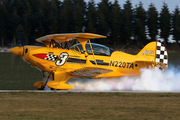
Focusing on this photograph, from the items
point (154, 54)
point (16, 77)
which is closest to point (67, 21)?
point (16, 77)

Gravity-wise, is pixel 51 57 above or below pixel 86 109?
above

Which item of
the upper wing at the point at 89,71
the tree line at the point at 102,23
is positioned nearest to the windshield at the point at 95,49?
the upper wing at the point at 89,71

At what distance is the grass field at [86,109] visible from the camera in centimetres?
534

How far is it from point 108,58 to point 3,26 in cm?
2389

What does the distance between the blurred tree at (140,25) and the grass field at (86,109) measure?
2321cm

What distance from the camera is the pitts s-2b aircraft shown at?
32.9ft

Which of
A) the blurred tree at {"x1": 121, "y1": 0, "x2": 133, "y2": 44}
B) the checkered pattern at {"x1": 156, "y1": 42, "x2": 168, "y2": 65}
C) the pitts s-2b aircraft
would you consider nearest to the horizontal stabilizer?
the pitts s-2b aircraft

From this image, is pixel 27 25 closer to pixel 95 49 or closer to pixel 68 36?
pixel 95 49

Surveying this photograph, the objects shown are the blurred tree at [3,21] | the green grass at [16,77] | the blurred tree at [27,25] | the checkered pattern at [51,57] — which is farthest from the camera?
the blurred tree at [3,21]

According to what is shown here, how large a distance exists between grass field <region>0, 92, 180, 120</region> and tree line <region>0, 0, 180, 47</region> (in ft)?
73.1

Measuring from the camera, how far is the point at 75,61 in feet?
34.0

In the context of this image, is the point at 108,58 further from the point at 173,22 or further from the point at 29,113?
the point at 173,22

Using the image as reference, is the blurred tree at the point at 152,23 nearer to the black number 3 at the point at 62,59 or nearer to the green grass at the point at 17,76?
the green grass at the point at 17,76

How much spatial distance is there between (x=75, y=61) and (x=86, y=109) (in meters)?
4.47
